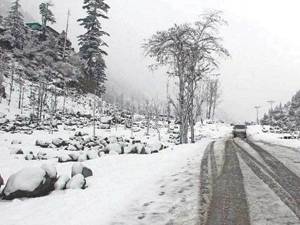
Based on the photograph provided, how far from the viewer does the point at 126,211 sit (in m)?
5.85

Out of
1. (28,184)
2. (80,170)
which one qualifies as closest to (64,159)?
(80,170)

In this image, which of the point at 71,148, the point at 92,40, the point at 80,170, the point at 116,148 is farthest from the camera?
the point at 92,40

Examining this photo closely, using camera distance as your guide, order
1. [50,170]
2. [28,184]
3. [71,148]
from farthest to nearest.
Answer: [71,148]
[50,170]
[28,184]

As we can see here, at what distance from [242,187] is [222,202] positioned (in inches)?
55.5

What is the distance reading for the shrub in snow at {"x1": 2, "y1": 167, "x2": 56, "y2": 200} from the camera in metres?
6.85

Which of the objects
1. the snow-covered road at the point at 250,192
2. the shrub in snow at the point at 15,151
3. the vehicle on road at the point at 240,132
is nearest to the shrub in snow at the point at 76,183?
the snow-covered road at the point at 250,192

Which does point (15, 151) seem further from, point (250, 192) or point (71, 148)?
point (250, 192)

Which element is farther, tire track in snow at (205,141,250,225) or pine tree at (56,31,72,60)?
pine tree at (56,31,72,60)

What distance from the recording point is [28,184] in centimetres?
695

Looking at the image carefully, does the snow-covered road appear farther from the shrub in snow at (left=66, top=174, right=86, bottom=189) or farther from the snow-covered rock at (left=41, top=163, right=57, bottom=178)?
the snow-covered rock at (left=41, top=163, right=57, bottom=178)

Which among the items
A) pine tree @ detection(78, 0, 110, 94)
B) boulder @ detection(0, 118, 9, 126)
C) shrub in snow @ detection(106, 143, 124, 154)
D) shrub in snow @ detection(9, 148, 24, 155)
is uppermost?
pine tree @ detection(78, 0, 110, 94)

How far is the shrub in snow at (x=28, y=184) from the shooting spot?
685cm

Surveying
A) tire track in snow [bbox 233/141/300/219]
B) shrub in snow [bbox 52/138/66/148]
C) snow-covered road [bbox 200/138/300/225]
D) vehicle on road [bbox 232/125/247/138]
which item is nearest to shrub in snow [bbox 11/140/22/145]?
shrub in snow [bbox 52/138/66/148]

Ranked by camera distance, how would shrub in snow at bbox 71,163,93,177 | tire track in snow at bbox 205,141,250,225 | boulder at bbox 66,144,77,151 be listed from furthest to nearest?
boulder at bbox 66,144,77,151 → shrub in snow at bbox 71,163,93,177 → tire track in snow at bbox 205,141,250,225
